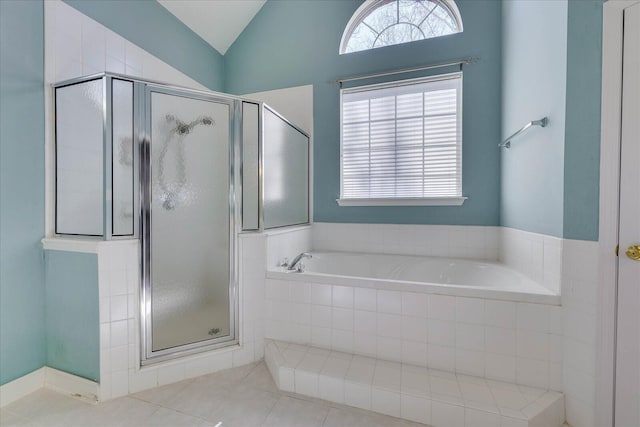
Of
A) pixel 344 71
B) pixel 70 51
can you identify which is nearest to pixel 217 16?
pixel 344 71

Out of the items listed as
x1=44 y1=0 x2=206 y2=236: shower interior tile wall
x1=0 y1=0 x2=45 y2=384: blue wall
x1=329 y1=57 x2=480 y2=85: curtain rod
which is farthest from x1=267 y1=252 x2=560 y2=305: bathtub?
x1=329 y1=57 x2=480 y2=85: curtain rod

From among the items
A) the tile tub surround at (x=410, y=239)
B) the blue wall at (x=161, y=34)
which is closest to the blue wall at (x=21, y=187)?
the blue wall at (x=161, y=34)

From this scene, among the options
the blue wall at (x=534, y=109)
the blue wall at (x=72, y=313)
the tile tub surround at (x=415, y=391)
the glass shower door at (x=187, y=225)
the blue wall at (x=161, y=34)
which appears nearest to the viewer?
the tile tub surround at (x=415, y=391)

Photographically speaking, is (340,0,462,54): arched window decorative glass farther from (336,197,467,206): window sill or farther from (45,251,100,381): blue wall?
(45,251,100,381): blue wall

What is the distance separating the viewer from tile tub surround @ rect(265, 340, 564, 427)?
1.24 meters

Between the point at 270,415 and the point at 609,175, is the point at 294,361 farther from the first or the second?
the point at 609,175

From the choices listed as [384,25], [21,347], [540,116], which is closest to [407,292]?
[540,116]

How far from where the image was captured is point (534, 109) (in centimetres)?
165

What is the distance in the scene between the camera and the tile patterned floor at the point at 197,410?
131 cm

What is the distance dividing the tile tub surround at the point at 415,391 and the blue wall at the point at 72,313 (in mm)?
1004

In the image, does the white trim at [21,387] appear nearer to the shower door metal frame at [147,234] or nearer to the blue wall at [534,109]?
the shower door metal frame at [147,234]

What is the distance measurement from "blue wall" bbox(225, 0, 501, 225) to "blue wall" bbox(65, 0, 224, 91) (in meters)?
0.27

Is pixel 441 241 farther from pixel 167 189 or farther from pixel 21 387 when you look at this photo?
pixel 21 387

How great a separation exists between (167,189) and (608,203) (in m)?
2.22
